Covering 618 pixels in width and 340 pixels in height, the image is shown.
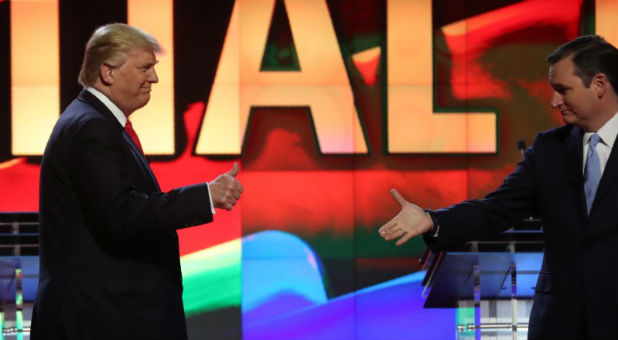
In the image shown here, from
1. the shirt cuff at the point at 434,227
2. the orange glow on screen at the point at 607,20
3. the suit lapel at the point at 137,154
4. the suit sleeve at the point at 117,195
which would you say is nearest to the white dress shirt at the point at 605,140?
the shirt cuff at the point at 434,227

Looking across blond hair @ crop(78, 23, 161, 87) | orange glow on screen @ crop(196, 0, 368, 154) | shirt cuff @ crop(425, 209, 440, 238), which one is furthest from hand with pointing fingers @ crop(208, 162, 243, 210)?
orange glow on screen @ crop(196, 0, 368, 154)

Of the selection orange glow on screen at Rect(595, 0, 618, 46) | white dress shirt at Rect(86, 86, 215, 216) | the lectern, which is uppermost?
orange glow on screen at Rect(595, 0, 618, 46)

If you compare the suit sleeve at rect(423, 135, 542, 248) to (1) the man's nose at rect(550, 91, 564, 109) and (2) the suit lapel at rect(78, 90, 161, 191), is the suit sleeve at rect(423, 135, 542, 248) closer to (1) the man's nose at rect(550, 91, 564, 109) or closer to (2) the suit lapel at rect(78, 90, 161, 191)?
(1) the man's nose at rect(550, 91, 564, 109)

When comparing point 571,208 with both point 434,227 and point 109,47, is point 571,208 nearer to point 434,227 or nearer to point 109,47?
point 434,227

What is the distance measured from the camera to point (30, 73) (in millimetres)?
5219

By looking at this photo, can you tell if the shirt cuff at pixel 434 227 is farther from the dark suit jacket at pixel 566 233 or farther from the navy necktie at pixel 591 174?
the navy necktie at pixel 591 174

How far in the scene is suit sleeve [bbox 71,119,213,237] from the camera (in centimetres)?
180

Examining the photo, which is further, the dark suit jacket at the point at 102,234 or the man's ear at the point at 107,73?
the man's ear at the point at 107,73

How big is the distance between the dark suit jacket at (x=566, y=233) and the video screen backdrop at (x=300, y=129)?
3171 millimetres

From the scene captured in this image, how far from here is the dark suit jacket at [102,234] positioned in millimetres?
1821

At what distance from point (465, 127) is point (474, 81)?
1.04 feet

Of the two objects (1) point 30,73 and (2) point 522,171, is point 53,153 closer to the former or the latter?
(2) point 522,171

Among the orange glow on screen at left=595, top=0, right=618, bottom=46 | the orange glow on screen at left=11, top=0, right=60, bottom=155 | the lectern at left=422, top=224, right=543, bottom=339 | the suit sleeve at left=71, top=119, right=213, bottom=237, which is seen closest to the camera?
the suit sleeve at left=71, top=119, right=213, bottom=237

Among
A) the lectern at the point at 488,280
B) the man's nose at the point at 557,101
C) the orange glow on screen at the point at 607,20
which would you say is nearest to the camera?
the man's nose at the point at 557,101
